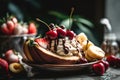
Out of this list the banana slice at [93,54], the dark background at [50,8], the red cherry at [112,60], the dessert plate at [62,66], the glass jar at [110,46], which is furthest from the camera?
the dark background at [50,8]

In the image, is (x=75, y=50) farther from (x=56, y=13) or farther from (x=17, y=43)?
(x=56, y=13)

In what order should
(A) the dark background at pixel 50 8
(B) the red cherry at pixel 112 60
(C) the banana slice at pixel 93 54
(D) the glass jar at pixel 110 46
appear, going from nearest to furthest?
(C) the banana slice at pixel 93 54 → (B) the red cherry at pixel 112 60 → (D) the glass jar at pixel 110 46 → (A) the dark background at pixel 50 8

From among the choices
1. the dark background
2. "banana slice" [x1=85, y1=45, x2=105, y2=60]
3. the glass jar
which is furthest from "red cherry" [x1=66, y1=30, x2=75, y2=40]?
the dark background

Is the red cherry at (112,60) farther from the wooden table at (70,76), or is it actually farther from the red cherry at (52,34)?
the red cherry at (52,34)

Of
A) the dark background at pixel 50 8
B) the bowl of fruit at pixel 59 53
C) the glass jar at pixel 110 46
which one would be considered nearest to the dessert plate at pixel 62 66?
the bowl of fruit at pixel 59 53

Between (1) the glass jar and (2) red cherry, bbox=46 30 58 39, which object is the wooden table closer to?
(2) red cherry, bbox=46 30 58 39

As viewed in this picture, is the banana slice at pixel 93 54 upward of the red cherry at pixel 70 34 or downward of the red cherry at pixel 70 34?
downward
